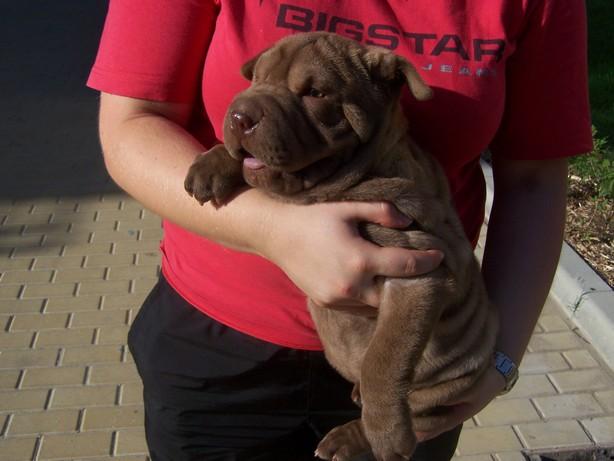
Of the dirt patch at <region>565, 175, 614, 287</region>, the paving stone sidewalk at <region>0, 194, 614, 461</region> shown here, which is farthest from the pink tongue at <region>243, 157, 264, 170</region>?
the dirt patch at <region>565, 175, 614, 287</region>

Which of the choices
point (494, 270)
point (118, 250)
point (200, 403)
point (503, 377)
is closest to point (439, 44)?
point (494, 270)

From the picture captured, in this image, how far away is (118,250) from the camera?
5977 millimetres

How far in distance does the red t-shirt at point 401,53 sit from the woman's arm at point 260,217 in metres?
0.09

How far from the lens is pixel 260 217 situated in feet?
5.98

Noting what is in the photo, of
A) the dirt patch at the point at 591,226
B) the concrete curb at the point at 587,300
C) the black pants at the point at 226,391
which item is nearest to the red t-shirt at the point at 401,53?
the black pants at the point at 226,391

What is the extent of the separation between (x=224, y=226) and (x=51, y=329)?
11.6 ft

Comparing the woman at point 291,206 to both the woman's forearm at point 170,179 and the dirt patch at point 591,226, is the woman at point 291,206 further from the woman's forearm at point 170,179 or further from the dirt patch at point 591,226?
the dirt patch at point 591,226

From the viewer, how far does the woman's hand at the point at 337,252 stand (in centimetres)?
175

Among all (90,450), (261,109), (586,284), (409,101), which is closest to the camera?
(261,109)

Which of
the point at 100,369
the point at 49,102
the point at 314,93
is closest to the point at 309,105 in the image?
the point at 314,93

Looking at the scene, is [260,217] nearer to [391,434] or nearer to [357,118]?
[357,118]

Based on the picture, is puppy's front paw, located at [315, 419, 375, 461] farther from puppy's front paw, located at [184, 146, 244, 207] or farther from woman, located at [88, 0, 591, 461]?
puppy's front paw, located at [184, 146, 244, 207]

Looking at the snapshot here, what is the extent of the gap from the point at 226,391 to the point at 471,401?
65 cm

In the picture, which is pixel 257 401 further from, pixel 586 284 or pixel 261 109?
pixel 586 284
